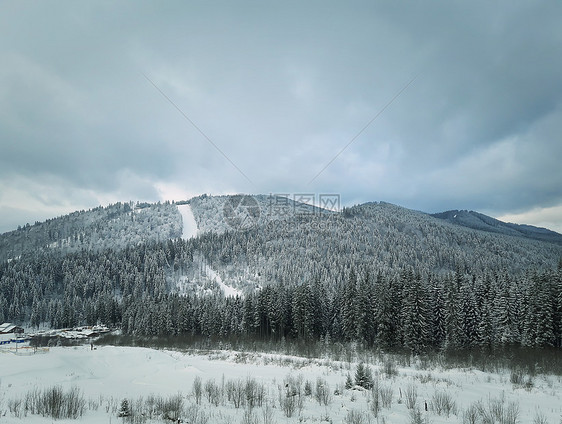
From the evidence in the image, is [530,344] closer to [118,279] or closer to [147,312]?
[147,312]

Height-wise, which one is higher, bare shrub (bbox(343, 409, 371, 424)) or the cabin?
bare shrub (bbox(343, 409, 371, 424))

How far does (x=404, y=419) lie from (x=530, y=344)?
43.2 m

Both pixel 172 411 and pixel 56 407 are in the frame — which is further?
pixel 172 411

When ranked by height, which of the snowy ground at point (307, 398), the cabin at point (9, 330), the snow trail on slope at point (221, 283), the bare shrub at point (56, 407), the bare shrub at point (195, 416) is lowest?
the cabin at point (9, 330)

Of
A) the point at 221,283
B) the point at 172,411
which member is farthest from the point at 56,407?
the point at 221,283

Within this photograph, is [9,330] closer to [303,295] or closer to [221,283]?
[221,283]

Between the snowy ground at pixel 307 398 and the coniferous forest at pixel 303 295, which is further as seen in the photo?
the coniferous forest at pixel 303 295

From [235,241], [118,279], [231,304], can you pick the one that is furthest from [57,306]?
[235,241]

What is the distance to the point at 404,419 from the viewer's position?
958cm

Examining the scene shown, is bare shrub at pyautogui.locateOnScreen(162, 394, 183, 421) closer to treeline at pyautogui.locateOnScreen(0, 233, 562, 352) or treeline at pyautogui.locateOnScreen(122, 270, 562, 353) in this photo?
treeline at pyautogui.locateOnScreen(122, 270, 562, 353)

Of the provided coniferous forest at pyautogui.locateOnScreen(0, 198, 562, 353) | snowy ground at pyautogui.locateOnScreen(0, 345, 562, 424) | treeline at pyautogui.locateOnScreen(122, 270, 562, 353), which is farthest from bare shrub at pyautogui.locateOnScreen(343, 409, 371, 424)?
coniferous forest at pyautogui.locateOnScreen(0, 198, 562, 353)

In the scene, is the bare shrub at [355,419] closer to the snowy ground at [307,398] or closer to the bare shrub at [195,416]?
the snowy ground at [307,398]

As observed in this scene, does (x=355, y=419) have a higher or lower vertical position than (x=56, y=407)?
lower

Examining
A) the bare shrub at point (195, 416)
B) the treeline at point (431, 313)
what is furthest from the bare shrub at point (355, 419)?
Answer: the treeline at point (431, 313)
